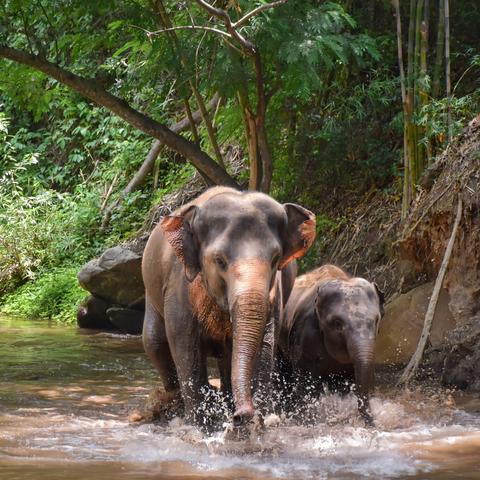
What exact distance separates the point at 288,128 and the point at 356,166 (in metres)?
1.06

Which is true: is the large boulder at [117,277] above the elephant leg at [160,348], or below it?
above

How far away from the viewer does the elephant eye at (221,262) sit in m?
6.20

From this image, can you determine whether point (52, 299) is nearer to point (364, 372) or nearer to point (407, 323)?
point (407, 323)

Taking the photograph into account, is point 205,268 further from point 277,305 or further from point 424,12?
point 424,12

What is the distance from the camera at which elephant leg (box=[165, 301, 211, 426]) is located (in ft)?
23.0

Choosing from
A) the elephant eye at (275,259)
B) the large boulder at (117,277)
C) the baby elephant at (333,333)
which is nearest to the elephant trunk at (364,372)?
the baby elephant at (333,333)

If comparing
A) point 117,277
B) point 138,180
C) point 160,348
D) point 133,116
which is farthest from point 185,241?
point 138,180

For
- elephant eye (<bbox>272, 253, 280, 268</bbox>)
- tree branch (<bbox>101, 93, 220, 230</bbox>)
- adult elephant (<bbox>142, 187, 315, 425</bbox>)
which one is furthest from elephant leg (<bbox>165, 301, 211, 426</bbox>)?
tree branch (<bbox>101, 93, 220, 230</bbox>)

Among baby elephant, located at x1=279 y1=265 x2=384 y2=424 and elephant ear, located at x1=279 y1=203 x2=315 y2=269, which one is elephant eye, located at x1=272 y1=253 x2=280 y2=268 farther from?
baby elephant, located at x1=279 y1=265 x2=384 y2=424

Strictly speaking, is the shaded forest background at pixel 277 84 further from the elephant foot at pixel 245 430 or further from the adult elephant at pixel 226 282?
the elephant foot at pixel 245 430

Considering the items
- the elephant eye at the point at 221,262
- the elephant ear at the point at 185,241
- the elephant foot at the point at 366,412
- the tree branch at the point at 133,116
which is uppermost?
the tree branch at the point at 133,116

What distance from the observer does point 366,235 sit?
12.3 metres

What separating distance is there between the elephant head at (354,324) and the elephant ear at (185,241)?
4.91ft

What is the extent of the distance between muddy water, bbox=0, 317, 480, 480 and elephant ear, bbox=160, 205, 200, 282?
3.43 feet
